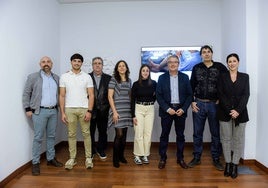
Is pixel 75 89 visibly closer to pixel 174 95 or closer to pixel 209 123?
pixel 174 95

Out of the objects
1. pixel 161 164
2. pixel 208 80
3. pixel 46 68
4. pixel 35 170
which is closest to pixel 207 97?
pixel 208 80

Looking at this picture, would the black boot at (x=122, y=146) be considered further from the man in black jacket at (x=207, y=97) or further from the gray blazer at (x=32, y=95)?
the gray blazer at (x=32, y=95)

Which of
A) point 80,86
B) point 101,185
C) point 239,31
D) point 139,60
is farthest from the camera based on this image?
point 139,60

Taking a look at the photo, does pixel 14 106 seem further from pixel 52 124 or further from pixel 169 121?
pixel 169 121

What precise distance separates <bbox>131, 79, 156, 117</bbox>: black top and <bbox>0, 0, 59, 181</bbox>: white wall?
1623mm

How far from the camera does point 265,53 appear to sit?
3535 mm

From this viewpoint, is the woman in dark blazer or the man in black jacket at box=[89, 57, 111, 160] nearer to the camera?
the woman in dark blazer

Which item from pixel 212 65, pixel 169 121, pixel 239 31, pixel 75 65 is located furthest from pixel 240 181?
pixel 75 65

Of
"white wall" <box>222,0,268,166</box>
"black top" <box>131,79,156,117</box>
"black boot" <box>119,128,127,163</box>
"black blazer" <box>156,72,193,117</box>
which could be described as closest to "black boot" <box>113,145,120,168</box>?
"black boot" <box>119,128,127,163</box>

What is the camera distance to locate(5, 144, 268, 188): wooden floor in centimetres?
313

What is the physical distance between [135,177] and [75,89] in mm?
1508

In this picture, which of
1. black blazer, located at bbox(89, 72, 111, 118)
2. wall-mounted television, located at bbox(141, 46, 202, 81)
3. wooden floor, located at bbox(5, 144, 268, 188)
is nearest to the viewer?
wooden floor, located at bbox(5, 144, 268, 188)

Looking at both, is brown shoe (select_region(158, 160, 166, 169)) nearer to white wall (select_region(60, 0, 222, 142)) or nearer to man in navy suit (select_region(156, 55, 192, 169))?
man in navy suit (select_region(156, 55, 192, 169))

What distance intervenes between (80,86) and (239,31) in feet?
8.73
